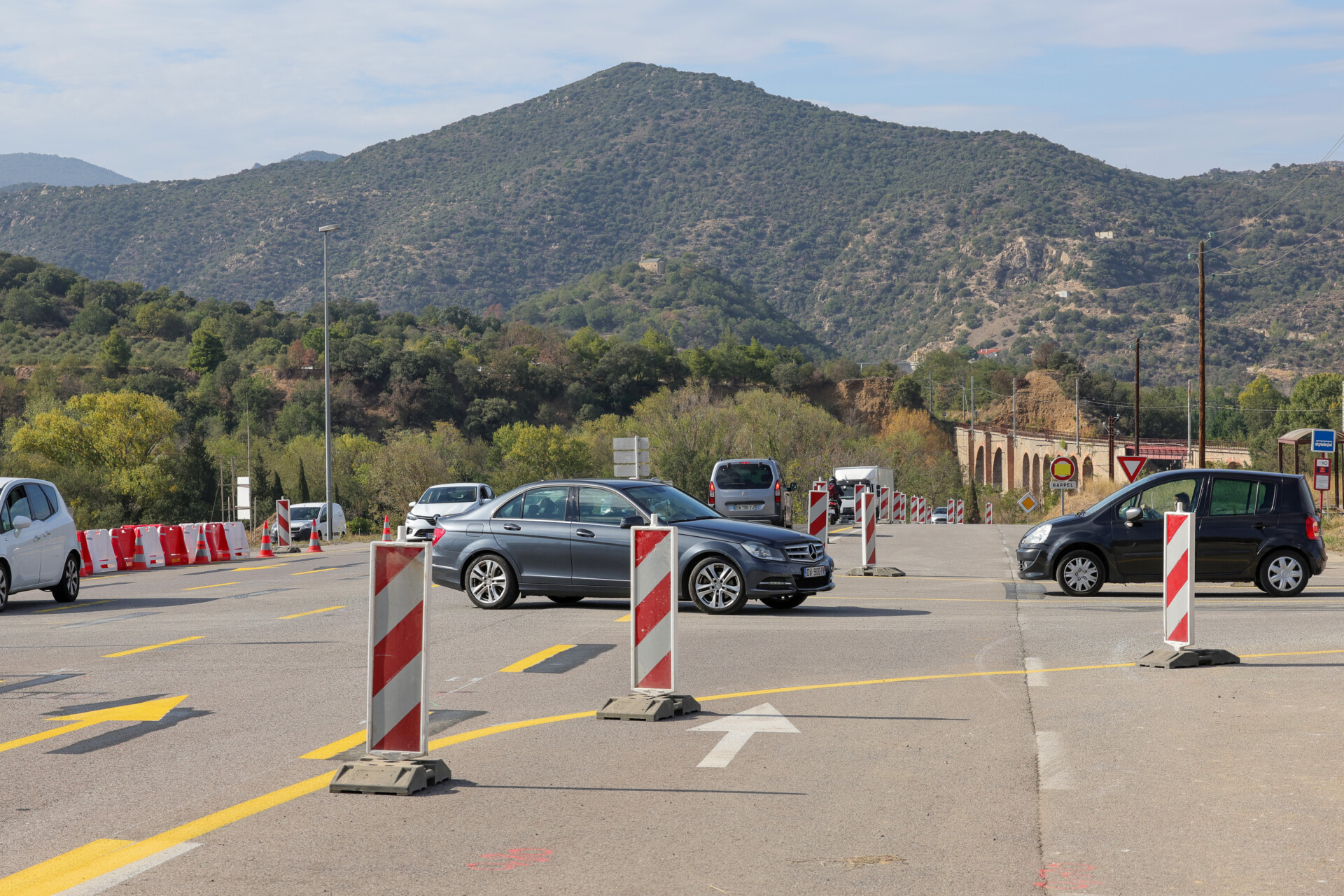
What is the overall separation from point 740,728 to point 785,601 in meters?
7.46

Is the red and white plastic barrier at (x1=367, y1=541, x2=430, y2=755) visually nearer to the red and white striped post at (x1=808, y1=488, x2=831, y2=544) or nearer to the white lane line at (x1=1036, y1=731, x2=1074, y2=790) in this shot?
the white lane line at (x1=1036, y1=731, x2=1074, y2=790)

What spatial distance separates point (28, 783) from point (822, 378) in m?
139

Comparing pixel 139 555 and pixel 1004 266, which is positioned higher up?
pixel 1004 266

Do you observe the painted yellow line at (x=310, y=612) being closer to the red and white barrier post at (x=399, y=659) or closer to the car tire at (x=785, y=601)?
the car tire at (x=785, y=601)

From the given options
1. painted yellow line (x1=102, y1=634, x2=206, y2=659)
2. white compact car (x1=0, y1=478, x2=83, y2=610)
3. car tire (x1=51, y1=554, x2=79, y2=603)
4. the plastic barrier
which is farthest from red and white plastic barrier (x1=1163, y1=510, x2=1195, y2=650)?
the plastic barrier

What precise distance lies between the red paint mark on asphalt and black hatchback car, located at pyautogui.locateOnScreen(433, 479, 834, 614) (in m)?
9.28

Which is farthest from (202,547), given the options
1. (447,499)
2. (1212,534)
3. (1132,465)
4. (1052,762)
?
(1052,762)

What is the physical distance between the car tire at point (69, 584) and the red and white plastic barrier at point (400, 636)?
13.0 metres

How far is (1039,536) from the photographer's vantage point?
17.4 metres

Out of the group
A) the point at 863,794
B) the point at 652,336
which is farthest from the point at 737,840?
the point at 652,336

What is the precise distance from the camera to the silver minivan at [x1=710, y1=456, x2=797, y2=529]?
1209 inches

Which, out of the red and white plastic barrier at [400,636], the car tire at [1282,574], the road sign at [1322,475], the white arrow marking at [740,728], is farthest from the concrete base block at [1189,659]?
the road sign at [1322,475]

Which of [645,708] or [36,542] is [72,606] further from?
[645,708]

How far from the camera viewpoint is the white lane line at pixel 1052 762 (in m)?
6.74
